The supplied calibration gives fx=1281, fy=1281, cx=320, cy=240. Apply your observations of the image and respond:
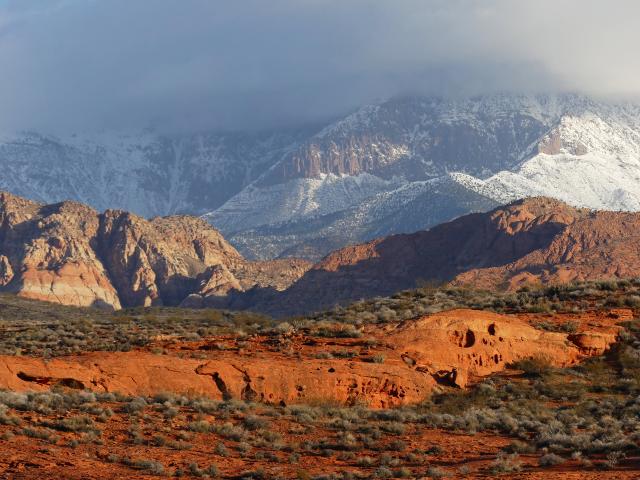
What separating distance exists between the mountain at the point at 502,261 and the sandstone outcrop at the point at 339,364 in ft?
335

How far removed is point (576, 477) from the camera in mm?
30297

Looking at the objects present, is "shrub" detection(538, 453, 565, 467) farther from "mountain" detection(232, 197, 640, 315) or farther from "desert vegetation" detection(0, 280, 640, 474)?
"mountain" detection(232, 197, 640, 315)

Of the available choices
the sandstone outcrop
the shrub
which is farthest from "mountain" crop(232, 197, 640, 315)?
the shrub

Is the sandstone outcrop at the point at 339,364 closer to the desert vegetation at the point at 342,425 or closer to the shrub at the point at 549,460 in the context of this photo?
the desert vegetation at the point at 342,425

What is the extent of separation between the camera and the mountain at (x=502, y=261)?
160 metres

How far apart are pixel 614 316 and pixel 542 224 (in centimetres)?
13508

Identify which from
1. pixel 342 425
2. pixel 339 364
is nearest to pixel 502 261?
pixel 339 364

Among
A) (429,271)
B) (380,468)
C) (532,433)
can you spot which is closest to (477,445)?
(532,433)

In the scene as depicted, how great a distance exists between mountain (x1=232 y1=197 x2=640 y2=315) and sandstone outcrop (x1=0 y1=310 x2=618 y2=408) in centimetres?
10224

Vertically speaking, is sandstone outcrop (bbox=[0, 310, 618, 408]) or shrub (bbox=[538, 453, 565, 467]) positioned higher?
sandstone outcrop (bbox=[0, 310, 618, 408])

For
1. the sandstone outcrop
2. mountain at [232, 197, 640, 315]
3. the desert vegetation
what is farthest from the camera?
mountain at [232, 197, 640, 315]

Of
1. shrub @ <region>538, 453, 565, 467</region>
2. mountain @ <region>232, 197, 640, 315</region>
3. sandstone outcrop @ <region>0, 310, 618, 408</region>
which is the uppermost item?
mountain @ <region>232, 197, 640, 315</region>

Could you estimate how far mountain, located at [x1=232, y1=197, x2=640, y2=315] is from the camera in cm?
16050

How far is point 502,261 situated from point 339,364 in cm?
13878
